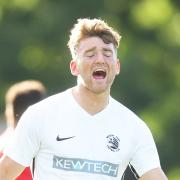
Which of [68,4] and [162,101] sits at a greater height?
[68,4]

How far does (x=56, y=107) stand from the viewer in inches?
372

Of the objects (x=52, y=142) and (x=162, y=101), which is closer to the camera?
(x=52, y=142)

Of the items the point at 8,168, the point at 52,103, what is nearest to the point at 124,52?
the point at 52,103

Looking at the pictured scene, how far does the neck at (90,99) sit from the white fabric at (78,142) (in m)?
0.04

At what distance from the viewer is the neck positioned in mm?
9531

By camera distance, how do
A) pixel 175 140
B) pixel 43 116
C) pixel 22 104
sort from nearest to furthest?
pixel 43 116
pixel 22 104
pixel 175 140

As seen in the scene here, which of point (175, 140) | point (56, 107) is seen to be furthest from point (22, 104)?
point (175, 140)

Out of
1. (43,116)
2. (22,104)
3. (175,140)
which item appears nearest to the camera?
(43,116)

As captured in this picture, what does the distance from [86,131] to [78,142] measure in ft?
0.35

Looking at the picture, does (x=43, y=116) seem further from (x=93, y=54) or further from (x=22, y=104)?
(x=22, y=104)

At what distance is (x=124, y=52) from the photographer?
988 inches

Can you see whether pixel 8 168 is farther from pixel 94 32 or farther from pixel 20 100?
pixel 20 100

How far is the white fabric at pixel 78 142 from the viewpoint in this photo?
9.28 m

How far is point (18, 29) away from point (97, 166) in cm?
1676
